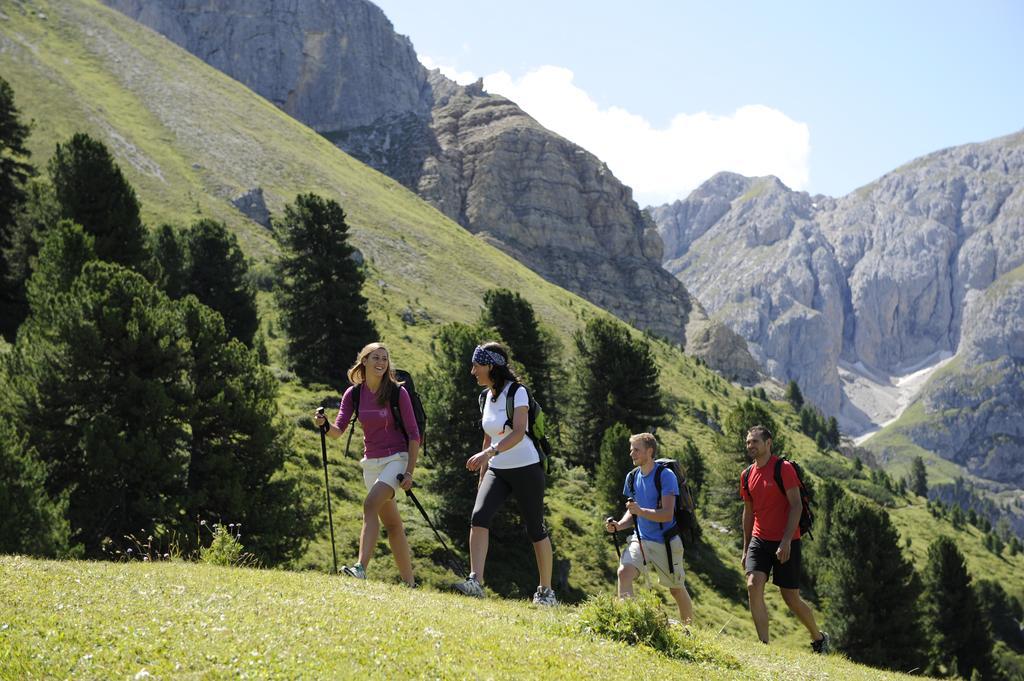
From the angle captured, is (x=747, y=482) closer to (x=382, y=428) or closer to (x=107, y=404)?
(x=382, y=428)

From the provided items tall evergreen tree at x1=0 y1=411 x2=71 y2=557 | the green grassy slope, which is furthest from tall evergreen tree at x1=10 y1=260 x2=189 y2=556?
the green grassy slope

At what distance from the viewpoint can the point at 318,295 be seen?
159 ft

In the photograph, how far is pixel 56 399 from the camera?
22.5 m

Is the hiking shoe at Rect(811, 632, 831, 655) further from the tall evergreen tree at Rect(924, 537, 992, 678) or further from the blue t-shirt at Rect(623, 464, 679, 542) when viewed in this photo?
the tall evergreen tree at Rect(924, 537, 992, 678)

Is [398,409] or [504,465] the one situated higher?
[398,409]

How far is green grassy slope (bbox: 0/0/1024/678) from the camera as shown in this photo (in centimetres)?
3650

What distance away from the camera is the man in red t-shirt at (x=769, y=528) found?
10.7m

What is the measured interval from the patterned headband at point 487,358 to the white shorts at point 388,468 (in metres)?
1.67

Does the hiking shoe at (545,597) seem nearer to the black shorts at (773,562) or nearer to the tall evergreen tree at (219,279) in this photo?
the black shorts at (773,562)

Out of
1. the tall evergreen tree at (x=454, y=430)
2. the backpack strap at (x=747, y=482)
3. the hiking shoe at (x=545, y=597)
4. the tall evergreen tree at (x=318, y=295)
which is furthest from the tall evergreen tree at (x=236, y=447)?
the tall evergreen tree at (x=318, y=295)

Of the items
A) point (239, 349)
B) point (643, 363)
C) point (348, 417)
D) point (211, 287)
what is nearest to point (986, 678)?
point (643, 363)

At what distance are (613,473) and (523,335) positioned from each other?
12.9 metres

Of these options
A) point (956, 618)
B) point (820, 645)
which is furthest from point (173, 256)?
point (956, 618)

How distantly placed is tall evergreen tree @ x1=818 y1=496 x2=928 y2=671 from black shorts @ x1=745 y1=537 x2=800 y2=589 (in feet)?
105
